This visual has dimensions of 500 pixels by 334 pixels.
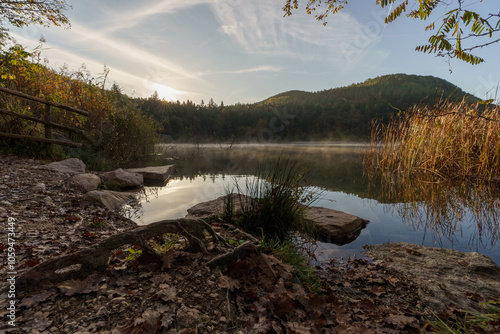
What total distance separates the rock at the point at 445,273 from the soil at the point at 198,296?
4.5 inches

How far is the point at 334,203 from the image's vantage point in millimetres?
5965

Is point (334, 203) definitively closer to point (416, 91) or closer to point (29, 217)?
point (29, 217)

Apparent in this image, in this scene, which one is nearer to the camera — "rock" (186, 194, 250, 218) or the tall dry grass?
"rock" (186, 194, 250, 218)

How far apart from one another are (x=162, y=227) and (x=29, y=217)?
96.7 inches

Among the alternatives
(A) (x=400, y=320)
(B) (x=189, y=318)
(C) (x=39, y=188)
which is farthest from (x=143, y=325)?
(C) (x=39, y=188)

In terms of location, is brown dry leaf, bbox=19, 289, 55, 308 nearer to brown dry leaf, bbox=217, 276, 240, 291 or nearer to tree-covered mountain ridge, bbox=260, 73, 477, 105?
brown dry leaf, bbox=217, 276, 240, 291

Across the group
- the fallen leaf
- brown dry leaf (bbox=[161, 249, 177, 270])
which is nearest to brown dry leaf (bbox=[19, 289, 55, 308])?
the fallen leaf

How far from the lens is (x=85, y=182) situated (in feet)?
18.4

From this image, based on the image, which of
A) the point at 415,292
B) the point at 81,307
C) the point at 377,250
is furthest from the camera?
the point at 377,250

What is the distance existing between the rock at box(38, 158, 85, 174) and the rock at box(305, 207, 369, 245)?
6.04 metres

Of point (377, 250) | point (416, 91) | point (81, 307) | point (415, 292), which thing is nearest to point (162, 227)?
point (81, 307)

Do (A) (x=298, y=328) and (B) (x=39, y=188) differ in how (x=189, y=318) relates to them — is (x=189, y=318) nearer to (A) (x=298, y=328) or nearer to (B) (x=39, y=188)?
(A) (x=298, y=328)

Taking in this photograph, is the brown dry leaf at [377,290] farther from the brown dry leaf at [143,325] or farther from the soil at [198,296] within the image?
the brown dry leaf at [143,325]

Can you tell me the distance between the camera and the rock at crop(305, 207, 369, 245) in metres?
4.09
